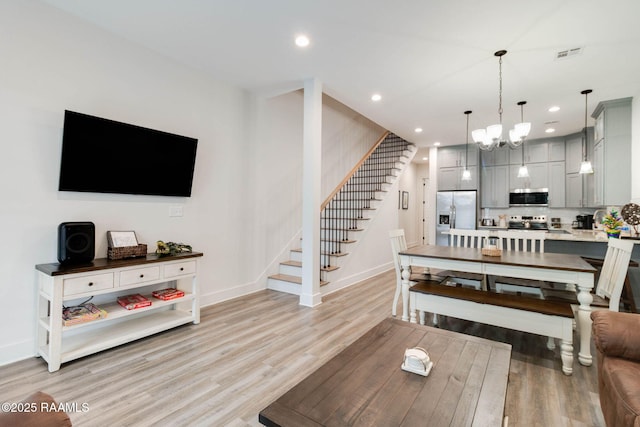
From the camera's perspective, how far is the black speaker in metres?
2.47

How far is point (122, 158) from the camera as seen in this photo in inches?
114

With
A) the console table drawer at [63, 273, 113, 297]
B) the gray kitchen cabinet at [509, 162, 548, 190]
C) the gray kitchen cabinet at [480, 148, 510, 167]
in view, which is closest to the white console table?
the console table drawer at [63, 273, 113, 297]

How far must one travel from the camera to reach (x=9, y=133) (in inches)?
92.7

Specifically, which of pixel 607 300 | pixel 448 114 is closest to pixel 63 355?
pixel 607 300

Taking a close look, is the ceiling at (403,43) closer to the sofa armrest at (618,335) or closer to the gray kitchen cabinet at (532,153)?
the gray kitchen cabinet at (532,153)

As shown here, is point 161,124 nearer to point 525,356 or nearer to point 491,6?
point 491,6

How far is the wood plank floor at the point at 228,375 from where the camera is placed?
181 centimetres

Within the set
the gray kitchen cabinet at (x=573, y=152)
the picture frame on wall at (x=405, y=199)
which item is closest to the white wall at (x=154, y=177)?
the picture frame on wall at (x=405, y=199)

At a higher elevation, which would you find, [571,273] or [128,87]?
[128,87]

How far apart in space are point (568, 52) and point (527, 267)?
2.27 m

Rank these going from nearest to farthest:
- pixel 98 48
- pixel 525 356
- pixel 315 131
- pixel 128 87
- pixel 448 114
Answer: pixel 525 356, pixel 98 48, pixel 128 87, pixel 315 131, pixel 448 114

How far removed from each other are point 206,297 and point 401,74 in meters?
3.64

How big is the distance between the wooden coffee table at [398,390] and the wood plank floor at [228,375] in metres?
0.68

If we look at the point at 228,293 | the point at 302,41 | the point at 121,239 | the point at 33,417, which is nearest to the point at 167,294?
the point at 121,239
